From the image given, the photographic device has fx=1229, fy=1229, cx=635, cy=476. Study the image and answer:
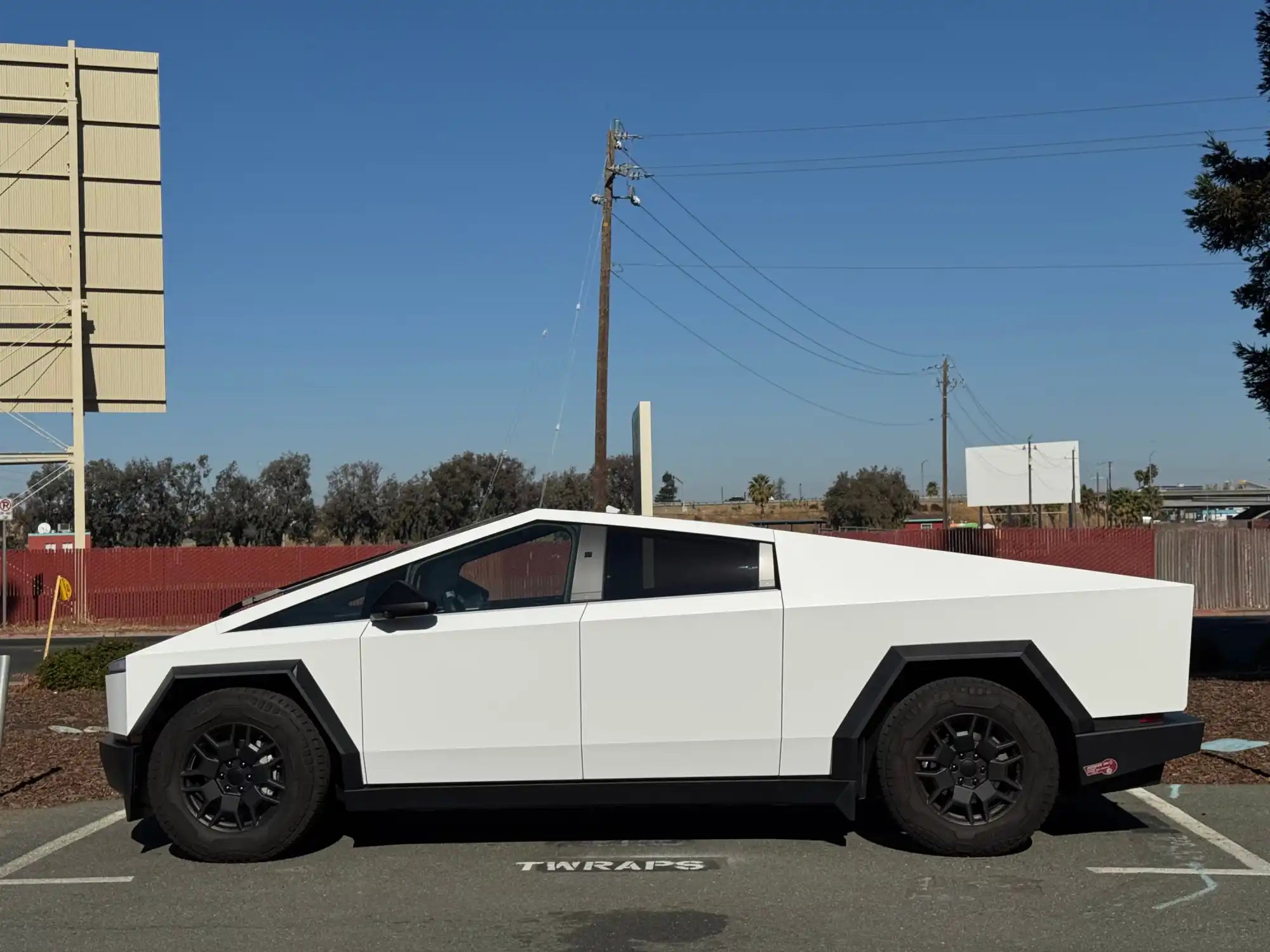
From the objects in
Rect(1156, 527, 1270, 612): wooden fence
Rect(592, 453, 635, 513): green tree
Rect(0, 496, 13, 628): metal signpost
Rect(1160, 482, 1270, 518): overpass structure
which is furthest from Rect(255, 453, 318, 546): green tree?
Rect(1160, 482, 1270, 518): overpass structure

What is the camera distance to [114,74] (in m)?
28.2

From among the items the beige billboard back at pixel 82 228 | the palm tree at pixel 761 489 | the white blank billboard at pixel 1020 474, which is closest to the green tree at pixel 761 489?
the palm tree at pixel 761 489

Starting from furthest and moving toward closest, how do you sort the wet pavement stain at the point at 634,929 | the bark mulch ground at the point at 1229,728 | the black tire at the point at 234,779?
the bark mulch ground at the point at 1229,728, the black tire at the point at 234,779, the wet pavement stain at the point at 634,929

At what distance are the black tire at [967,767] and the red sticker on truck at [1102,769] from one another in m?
0.16

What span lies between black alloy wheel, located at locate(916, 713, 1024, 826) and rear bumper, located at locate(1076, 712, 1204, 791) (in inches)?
12.8

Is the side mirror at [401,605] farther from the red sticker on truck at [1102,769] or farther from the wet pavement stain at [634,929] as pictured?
the red sticker on truck at [1102,769]

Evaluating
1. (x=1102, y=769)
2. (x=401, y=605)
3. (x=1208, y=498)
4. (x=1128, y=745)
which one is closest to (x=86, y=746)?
(x=401, y=605)

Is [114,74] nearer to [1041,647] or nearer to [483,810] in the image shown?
[483,810]

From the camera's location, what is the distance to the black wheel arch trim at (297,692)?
223 inches

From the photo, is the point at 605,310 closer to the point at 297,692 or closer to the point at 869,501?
the point at 297,692

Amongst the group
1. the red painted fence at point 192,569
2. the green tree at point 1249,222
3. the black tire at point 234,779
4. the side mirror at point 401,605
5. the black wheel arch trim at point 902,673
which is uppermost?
the green tree at point 1249,222

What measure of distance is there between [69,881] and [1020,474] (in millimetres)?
55747

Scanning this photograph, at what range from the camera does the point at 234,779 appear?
571cm

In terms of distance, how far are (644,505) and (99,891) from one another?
28.7 ft
